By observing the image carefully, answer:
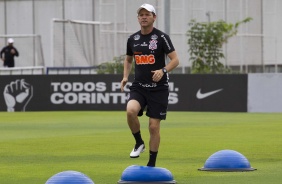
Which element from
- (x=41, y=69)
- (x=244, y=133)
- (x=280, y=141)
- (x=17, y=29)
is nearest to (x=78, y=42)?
(x=41, y=69)

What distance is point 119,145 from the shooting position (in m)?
19.3

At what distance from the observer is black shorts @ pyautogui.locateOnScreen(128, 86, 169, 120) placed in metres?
13.2

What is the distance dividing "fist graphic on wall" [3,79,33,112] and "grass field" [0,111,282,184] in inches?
98.2

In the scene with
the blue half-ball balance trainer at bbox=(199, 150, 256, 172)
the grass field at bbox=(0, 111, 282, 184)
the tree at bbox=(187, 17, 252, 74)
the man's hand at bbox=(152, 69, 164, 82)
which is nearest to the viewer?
the man's hand at bbox=(152, 69, 164, 82)

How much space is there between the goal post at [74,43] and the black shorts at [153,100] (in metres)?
27.5

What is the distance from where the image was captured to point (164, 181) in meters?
12.4

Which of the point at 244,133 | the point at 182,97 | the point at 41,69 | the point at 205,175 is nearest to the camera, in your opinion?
the point at 205,175

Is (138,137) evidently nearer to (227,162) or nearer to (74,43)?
(227,162)

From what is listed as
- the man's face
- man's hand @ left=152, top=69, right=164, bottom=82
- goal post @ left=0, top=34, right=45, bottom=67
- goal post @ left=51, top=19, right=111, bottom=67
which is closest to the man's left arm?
man's hand @ left=152, top=69, right=164, bottom=82

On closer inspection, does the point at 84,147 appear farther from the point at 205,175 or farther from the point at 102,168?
the point at 205,175

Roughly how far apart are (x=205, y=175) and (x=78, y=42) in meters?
28.6

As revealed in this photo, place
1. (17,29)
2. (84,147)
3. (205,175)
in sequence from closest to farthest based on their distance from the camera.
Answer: (205,175) → (84,147) → (17,29)

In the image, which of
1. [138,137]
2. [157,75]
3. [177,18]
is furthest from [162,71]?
[177,18]

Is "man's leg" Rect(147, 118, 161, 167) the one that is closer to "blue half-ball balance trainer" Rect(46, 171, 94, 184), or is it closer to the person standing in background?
"blue half-ball balance trainer" Rect(46, 171, 94, 184)
